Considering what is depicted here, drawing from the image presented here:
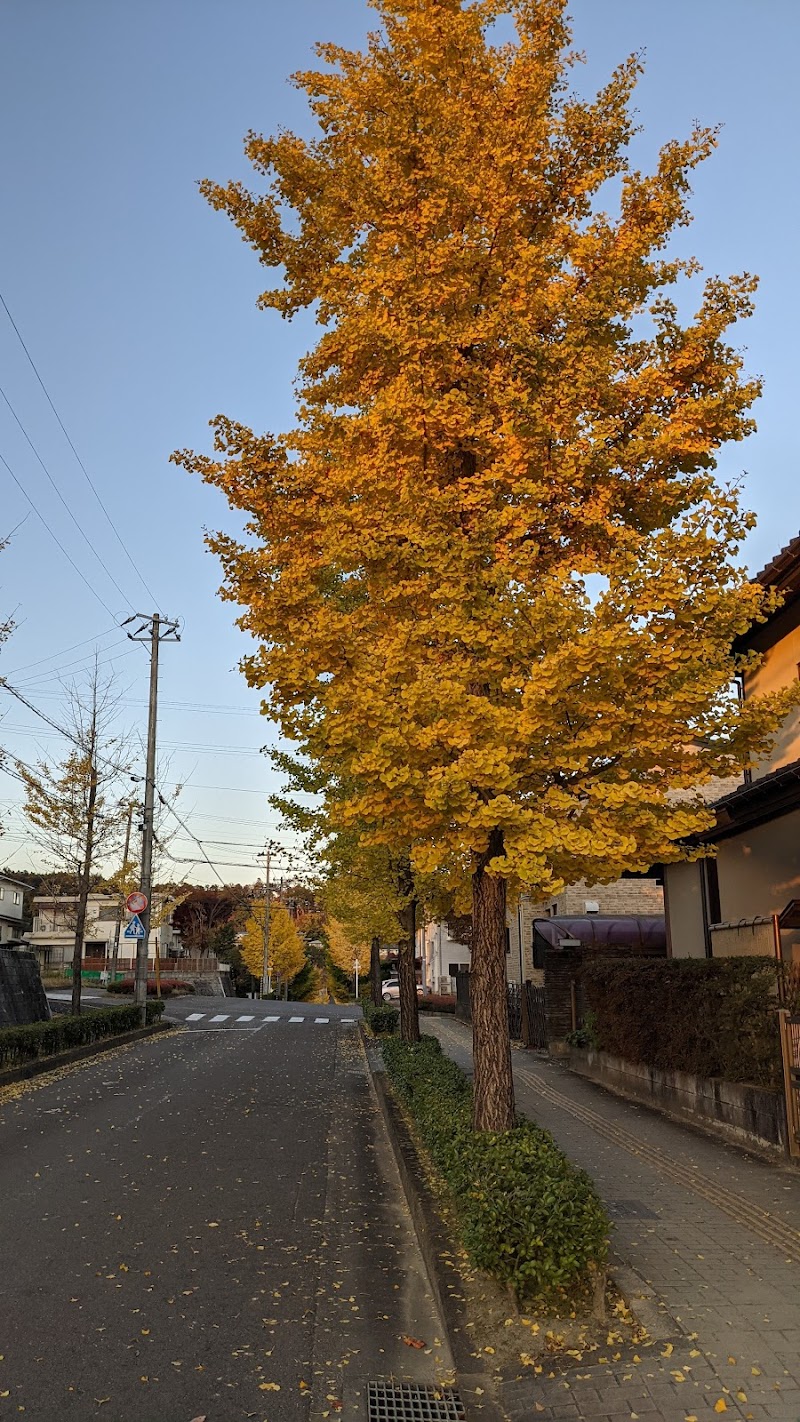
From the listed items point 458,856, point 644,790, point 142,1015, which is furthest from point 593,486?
point 142,1015

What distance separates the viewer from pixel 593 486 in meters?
7.07

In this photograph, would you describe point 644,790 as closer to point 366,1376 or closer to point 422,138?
point 366,1376

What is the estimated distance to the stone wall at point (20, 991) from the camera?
763 inches

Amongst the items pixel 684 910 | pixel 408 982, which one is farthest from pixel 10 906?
pixel 684 910

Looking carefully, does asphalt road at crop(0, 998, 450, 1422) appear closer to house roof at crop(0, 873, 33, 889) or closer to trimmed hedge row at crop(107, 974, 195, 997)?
trimmed hedge row at crop(107, 974, 195, 997)

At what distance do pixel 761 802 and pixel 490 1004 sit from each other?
6286 mm

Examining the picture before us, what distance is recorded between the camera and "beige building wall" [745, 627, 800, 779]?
13.0 m

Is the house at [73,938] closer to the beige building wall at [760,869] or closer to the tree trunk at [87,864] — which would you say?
the tree trunk at [87,864]

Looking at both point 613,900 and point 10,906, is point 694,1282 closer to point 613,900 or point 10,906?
point 613,900

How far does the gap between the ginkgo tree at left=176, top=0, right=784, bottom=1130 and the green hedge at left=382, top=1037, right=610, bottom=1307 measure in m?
0.89

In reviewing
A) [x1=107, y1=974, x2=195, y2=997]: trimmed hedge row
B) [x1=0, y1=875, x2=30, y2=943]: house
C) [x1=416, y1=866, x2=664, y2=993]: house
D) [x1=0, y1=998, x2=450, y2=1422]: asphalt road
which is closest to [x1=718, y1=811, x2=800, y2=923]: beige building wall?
[x1=0, y1=998, x2=450, y2=1422]: asphalt road

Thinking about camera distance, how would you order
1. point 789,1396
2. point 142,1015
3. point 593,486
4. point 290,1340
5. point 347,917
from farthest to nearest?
point 142,1015 → point 347,917 → point 593,486 → point 290,1340 → point 789,1396

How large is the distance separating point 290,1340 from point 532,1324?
128 cm

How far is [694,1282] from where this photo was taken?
545 cm
